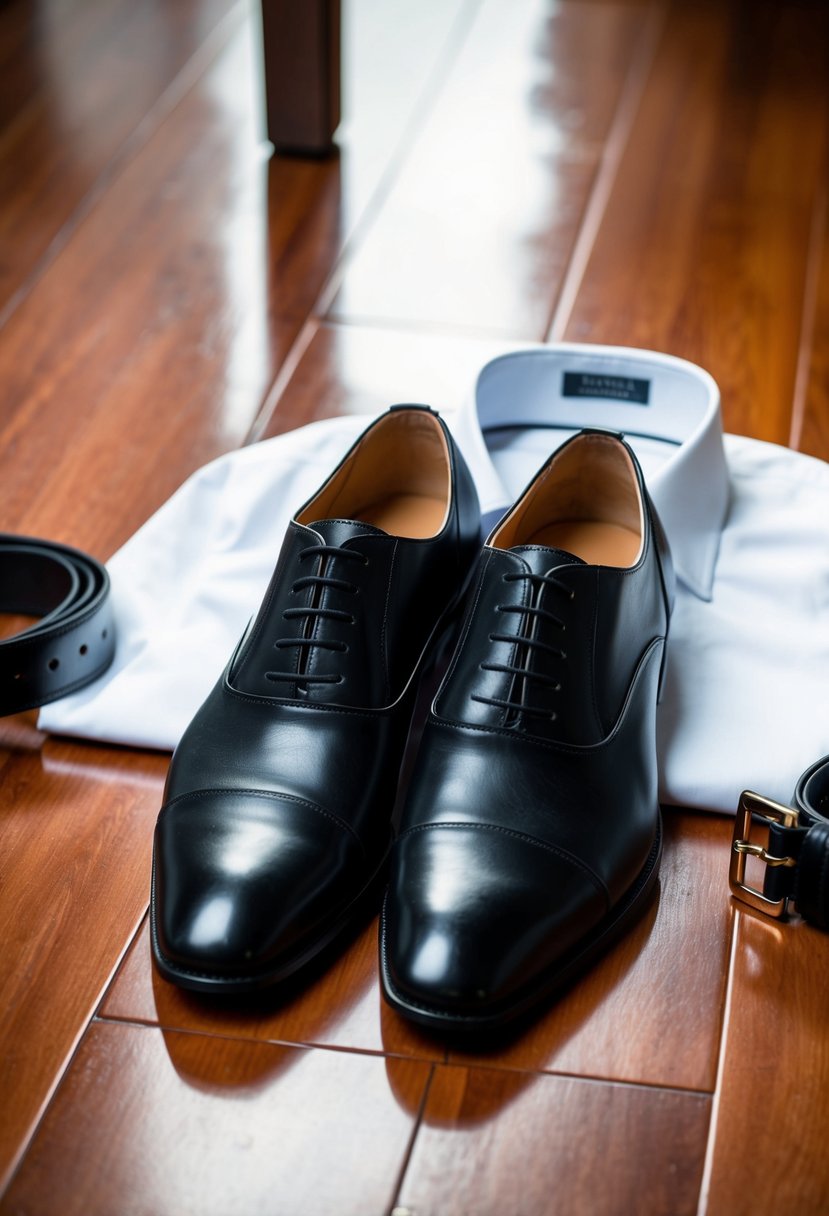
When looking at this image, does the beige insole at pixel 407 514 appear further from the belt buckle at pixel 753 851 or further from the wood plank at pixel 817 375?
the wood plank at pixel 817 375

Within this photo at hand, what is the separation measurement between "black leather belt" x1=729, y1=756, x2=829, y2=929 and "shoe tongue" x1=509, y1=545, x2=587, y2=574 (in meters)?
0.20

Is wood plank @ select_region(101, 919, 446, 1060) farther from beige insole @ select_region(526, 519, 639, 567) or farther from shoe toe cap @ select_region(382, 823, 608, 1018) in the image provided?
beige insole @ select_region(526, 519, 639, 567)

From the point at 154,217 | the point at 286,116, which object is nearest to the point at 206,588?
the point at 154,217

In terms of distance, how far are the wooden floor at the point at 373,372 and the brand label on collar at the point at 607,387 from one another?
206 millimetres

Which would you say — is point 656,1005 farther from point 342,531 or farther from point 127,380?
point 127,380

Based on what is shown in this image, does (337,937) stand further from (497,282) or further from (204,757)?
(497,282)

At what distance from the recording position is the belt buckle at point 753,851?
838mm

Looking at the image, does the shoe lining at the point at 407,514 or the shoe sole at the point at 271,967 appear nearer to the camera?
the shoe sole at the point at 271,967

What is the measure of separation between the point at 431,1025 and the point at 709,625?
0.46m

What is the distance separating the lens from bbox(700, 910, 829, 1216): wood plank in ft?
2.33

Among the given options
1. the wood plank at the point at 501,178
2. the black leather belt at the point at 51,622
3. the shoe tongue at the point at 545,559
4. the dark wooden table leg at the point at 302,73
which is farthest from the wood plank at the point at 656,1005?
the dark wooden table leg at the point at 302,73

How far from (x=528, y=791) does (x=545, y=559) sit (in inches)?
6.4

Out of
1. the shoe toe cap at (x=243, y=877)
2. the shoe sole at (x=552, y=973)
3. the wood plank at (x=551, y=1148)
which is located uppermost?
the shoe toe cap at (x=243, y=877)

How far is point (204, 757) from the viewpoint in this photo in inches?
34.2
